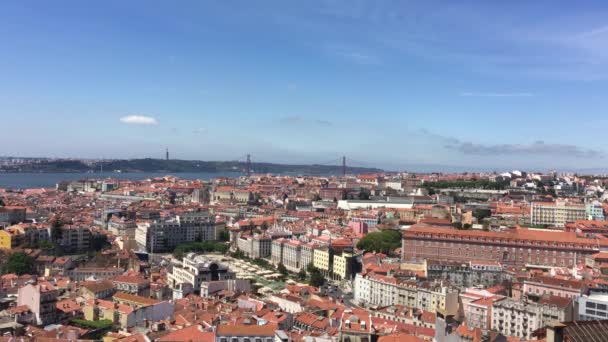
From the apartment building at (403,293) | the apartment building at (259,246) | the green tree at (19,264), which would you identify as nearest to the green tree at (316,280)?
the apartment building at (403,293)

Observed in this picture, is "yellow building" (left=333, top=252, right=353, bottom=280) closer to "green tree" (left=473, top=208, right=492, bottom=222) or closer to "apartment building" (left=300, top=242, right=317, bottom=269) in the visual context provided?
"apartment building" (left=300, top=242, right=317, bottom=269)

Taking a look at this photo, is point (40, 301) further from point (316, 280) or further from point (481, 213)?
point (481, 213)

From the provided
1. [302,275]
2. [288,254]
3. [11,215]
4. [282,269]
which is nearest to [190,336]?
[302,275]

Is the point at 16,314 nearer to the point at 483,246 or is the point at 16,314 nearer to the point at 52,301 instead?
the point at 52,301

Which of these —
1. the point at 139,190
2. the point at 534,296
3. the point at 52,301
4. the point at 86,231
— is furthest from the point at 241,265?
the point at 139,190

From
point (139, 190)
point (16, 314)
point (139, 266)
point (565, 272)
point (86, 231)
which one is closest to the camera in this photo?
point (16, 314)

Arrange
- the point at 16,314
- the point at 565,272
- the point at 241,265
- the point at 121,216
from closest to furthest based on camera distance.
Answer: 1. the point at 16,314
2. the point at 565,272
3. the point at 241,265
4. the point at 121,216
